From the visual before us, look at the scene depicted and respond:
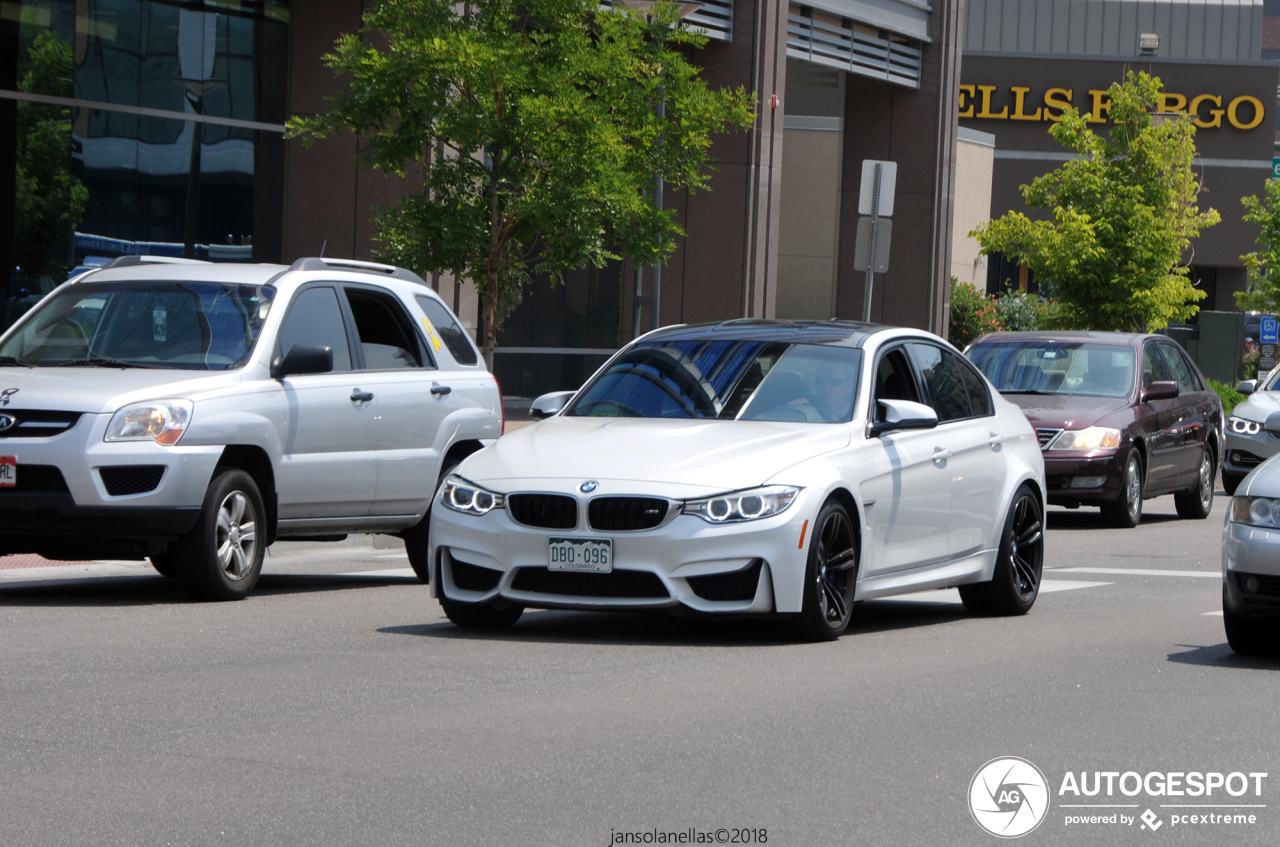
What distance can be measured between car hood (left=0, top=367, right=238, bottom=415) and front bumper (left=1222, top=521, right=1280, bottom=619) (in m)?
5.32

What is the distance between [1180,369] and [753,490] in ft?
42.5

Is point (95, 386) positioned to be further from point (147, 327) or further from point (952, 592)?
point (952, 592)

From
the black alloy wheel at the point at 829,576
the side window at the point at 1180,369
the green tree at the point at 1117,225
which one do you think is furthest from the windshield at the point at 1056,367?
the green tree at the point at 1117,225

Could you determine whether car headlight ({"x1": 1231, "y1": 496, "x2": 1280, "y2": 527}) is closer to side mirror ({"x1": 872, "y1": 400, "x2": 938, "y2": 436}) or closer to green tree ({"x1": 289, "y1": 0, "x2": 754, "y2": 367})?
side mirror ({"x1": 872, "y1": 400, "x2": 938, "y2": 436})

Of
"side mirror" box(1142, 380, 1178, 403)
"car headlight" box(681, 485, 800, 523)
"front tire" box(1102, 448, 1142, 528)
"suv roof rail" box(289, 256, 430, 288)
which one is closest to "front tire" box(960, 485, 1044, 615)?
"car headlight" box(681, 485, 800, 523)

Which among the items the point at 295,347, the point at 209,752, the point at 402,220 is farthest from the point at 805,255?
the point at 209,752

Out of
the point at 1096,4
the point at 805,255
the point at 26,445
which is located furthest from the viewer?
the point at 1096,4

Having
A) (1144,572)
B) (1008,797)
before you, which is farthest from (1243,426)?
(1008,797)

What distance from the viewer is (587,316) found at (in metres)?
33.2

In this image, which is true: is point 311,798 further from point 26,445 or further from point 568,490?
point 26,445

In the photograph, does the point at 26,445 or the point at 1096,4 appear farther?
the point at 1096,4

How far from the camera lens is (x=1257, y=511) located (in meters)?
9.11

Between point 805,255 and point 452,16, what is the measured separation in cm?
3045

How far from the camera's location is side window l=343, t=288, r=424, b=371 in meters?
12.4
